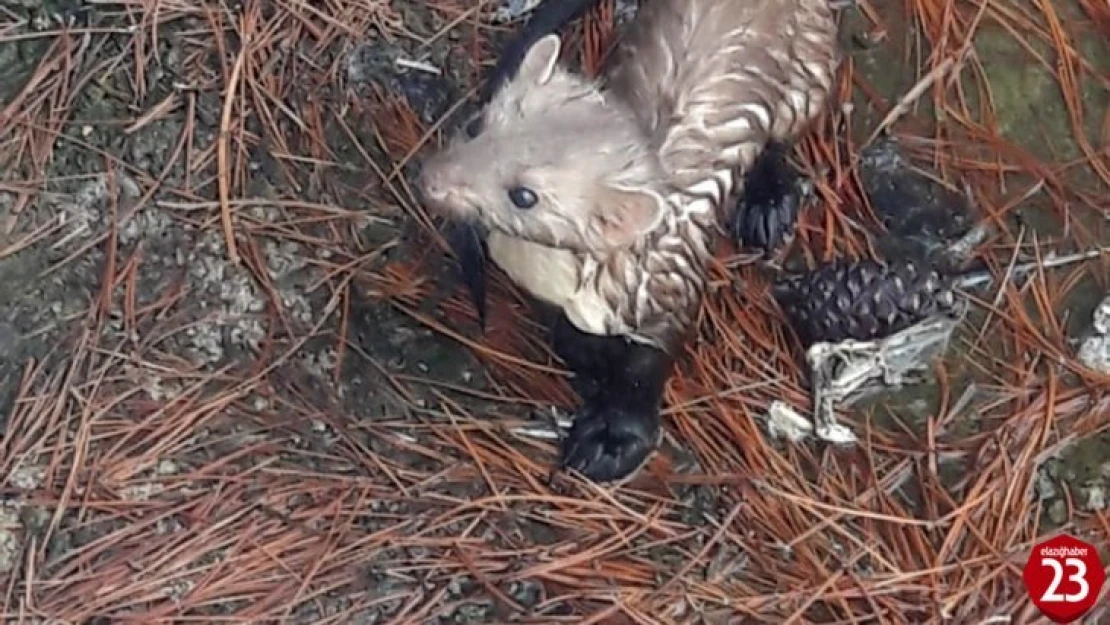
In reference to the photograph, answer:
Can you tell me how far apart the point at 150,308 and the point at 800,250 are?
3.25 feet

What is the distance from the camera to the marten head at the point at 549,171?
81.3 inches

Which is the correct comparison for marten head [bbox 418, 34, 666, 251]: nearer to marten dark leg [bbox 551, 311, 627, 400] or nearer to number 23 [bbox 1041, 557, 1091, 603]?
marten dark leg [bbox 551, 311, 627, 400]

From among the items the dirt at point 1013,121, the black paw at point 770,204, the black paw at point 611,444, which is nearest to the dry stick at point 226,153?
the black paw at point 611,444

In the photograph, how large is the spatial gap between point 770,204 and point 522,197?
58 centimetres

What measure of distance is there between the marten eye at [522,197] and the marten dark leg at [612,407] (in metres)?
0.29

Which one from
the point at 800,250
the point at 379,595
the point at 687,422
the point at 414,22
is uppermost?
the point at 414,22

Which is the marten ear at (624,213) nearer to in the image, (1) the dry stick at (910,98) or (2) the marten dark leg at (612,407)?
(2) the marten dark leg at (612,407)

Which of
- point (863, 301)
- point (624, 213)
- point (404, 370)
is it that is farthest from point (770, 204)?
point (404, 370)

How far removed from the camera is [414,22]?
A: 103 inches

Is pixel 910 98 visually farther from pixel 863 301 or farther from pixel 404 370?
Result: pixel 404 370

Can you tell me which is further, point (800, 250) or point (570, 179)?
point (800, 250)

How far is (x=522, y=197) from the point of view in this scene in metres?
2.06


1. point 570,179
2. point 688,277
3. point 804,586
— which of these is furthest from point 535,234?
point 804,586

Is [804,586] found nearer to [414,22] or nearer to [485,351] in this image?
[485,351]
